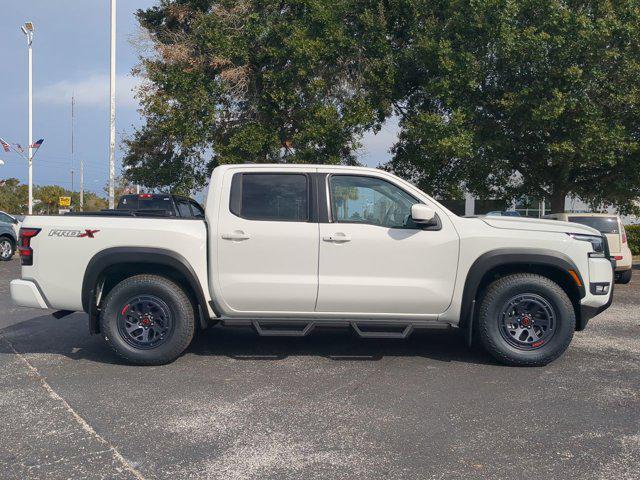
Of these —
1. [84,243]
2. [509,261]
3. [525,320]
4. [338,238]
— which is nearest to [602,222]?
[525,320]

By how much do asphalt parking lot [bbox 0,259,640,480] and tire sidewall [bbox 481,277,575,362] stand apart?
18cm

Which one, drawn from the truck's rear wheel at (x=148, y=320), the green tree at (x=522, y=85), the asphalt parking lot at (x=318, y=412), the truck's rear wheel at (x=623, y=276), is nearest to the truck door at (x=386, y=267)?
the asphalt parking lot at (x=318, y=412)

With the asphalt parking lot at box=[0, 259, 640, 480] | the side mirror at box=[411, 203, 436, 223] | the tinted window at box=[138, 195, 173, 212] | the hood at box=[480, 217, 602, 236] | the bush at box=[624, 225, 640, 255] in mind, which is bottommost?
the asphalt parking lot at box=[0, 259, 640, 480]

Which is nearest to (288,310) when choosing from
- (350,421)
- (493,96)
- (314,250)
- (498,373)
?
(314,250)

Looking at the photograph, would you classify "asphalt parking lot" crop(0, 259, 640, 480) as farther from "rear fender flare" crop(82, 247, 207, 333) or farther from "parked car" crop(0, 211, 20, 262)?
"parked car" crop(0, 211, 20, 262)

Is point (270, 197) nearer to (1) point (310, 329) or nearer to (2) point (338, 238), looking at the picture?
(2) point (338, 238)

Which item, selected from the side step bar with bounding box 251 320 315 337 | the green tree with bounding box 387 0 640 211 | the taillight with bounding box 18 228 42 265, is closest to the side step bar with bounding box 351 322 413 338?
the side step bar with bounding box 251 320 315 337

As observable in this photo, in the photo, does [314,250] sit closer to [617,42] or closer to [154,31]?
[617,42]

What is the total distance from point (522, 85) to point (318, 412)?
12844 mm

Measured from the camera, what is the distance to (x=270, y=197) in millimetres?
5656

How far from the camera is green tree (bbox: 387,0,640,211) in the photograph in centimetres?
1426

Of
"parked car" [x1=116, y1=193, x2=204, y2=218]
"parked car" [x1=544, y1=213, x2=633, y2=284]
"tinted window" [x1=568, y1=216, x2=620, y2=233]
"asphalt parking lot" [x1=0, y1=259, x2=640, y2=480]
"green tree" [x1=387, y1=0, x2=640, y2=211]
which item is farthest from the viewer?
"green tree" [x1=387, y1=0, x2=640, y2=211]

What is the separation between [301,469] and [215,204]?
9.51 ft

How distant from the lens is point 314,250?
5.45 meters
